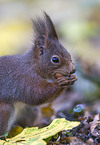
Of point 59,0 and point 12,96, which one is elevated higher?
point 59,0

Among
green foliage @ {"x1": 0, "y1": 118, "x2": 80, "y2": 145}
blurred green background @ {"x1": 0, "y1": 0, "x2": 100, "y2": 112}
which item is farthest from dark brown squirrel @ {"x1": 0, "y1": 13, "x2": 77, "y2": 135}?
green foliage @ {"x1": 0, "y1": 118, "x2": 80, "y2": 145}

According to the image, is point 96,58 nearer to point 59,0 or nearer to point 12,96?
point 12,96

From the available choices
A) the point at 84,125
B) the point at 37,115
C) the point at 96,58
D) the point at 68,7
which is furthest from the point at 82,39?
the point at 84,125

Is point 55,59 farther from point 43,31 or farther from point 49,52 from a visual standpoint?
point 43,31

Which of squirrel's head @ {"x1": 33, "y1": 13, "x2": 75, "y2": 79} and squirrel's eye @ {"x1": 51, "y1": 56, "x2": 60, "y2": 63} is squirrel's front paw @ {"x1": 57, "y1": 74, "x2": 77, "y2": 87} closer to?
squirrel's head @ {"x1": 33, "y1": 13, "x2": 75, "y2": 79}

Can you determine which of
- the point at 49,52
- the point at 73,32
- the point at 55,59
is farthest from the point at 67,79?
the point at 73,32

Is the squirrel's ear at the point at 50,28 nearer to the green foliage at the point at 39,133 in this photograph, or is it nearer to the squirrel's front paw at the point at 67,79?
the squirrel's front paw at the point at 67,79

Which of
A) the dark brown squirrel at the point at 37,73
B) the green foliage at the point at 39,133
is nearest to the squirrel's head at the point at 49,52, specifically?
the dark brown squirrel at the point at 37,73
